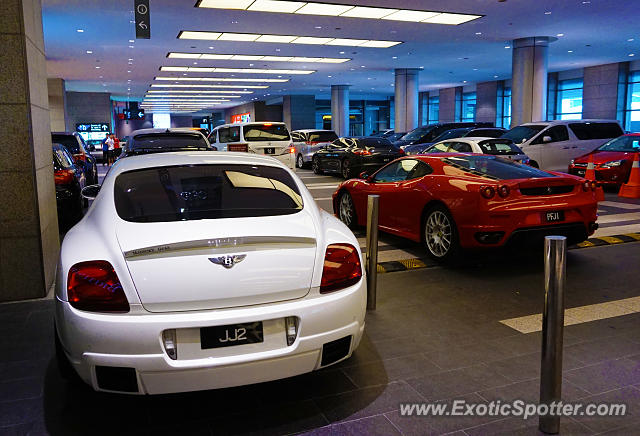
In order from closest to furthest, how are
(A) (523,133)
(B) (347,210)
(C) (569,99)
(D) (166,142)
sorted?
1. (B) (347,210)
2. (D) (166,142)
3. (A) (523,133)
4. (C) (569,99)

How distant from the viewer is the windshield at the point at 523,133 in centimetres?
1665

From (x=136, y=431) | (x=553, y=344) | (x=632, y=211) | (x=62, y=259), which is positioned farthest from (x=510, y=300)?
(x=632, y=211)

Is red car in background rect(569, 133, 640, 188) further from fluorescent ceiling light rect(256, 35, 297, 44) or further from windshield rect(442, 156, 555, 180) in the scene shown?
fluorescent ceiling light rect(256, 35, 297, 44)

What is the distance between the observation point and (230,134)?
1675 centimetres

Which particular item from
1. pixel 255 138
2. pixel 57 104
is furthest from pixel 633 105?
pixel 57 104

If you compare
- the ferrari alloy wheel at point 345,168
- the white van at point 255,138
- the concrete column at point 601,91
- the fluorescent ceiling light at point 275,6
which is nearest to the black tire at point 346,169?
the ferrari alloy wheel at point 345,168

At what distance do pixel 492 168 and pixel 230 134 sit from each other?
11.3m

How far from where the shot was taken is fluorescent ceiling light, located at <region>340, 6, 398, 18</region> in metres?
16.6

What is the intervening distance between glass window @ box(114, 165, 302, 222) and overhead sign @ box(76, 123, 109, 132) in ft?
143

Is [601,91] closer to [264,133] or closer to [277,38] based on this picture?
[277,38]

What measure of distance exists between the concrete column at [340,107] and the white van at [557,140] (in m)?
26.1

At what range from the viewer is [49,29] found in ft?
60.6

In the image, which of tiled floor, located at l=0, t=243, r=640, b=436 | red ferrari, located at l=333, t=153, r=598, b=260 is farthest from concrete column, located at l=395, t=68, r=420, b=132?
tiled floor, located at l=0, t=243, r=640, b=436

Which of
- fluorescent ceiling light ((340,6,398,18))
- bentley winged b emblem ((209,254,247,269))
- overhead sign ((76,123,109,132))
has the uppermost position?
fluorescent ceiling light ((340,6,398,18))
